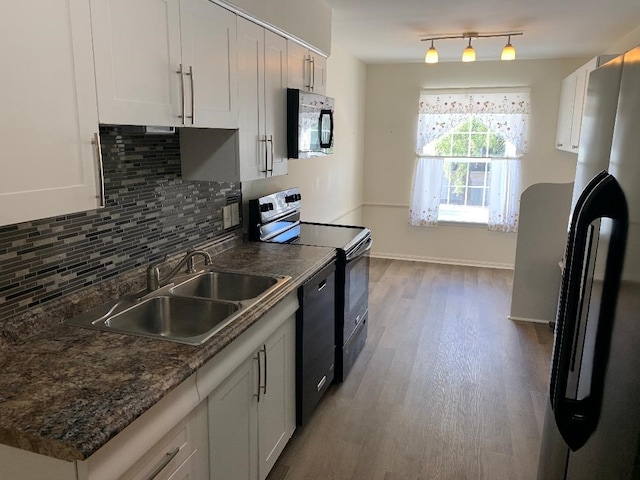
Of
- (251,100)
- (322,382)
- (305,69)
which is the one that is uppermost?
(305,69)

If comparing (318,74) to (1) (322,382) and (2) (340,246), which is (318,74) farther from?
(1) (322,382)

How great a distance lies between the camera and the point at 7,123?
3.70 feet

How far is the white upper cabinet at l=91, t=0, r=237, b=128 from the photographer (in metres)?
1.42

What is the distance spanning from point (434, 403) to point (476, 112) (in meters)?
3.73

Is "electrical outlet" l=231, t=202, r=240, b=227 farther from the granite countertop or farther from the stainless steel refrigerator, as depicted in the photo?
the stainless steel refrigerator

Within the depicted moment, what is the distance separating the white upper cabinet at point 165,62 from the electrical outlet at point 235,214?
30.1 inches

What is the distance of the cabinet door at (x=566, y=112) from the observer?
4488 millimetres

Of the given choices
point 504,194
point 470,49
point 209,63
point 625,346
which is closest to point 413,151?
point 504,194

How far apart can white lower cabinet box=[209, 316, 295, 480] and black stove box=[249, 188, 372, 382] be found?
69cm

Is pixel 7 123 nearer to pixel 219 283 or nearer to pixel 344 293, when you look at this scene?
pixel 219 283

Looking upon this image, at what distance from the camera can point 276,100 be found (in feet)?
8.66

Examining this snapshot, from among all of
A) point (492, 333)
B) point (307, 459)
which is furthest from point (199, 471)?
point (492, 333)

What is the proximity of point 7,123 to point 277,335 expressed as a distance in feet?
4.24

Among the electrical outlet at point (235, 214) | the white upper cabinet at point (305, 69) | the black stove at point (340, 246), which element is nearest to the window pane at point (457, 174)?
the black stove at point (340, 246)
